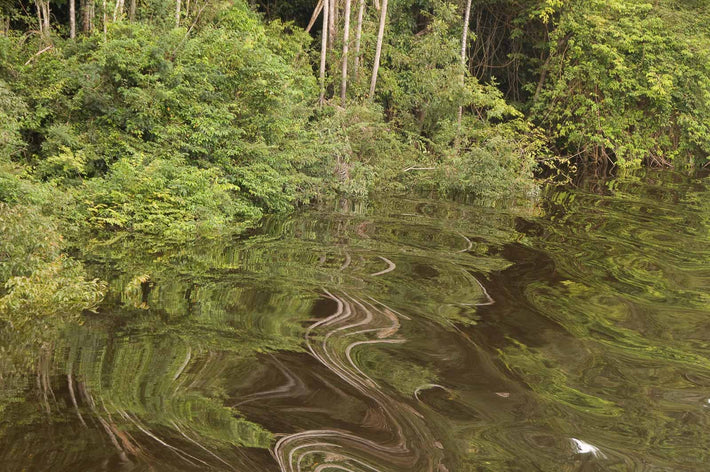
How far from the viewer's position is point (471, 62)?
2302 centimetres

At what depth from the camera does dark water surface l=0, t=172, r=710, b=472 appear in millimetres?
3559

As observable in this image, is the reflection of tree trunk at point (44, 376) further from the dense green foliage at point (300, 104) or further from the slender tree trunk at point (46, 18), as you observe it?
the slender tree trunk at point (46, 18)

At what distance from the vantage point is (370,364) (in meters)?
4.75

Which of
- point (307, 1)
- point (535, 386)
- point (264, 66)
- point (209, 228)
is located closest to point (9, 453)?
point (535, 386)

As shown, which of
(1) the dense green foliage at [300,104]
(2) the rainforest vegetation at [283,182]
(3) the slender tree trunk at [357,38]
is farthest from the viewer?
(3) the slender tree trunk at [357,38]

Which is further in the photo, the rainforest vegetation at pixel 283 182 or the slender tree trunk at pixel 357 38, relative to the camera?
the slender tree trunk at pixel 357 38

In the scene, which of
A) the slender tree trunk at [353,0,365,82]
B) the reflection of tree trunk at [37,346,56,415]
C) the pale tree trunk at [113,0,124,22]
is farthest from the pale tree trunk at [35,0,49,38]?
the reflection of tree trunk at [37,346,56,415]

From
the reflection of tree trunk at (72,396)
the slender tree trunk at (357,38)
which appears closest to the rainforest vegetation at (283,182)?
the reflection of tree trunk at (72,396)

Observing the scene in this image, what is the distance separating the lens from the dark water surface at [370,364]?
3559 millimetres

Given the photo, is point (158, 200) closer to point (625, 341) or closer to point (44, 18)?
point (625, 341)

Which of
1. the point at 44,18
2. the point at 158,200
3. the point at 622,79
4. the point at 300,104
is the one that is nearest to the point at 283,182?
the point at 158,200

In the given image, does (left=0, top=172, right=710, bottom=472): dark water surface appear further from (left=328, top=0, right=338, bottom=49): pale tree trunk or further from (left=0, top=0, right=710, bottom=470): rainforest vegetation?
(left=328, top=0, right=338, bottom=49): pale tree trunk

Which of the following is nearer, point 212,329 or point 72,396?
point 72,396

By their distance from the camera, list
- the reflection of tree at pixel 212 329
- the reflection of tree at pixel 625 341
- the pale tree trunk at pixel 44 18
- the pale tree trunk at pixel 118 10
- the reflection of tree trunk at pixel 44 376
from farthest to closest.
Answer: the pale tree trunk at pixel 44 18, the pale tree trunk at pixel 118 10, the reflection of tree at pixel 625 341, the reflection of tree trunk at pixel 44 376, the reflection of tree at pixel 212 329
